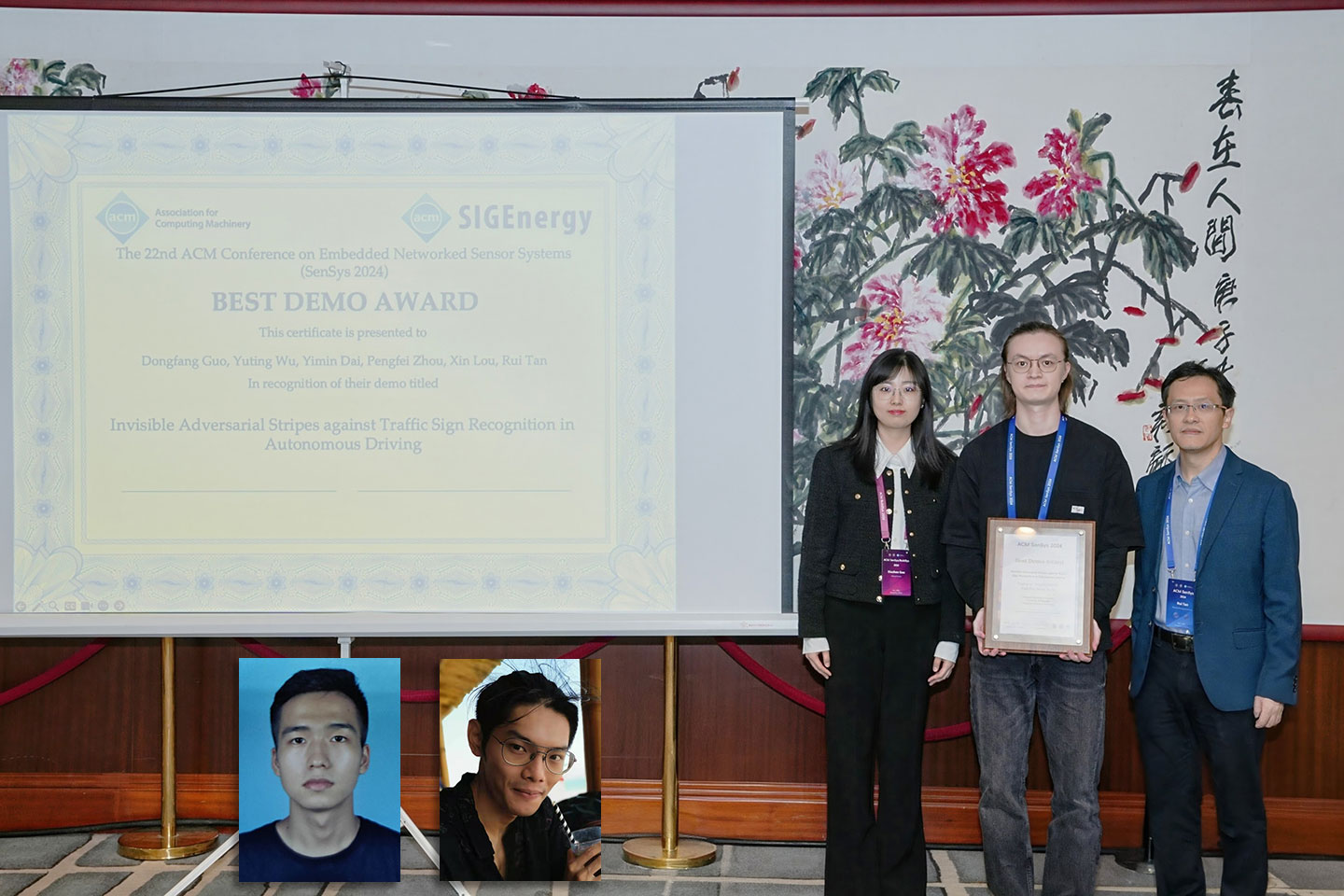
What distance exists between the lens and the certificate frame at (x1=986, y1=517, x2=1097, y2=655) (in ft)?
8.18

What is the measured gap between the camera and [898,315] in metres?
3.27

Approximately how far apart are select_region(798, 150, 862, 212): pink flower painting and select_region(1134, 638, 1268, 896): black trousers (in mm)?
1588

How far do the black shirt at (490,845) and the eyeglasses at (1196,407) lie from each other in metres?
1.99

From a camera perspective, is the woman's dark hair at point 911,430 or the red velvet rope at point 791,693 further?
the red velvet rope at point 791,693

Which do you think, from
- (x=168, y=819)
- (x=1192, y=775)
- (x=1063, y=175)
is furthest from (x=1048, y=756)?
(x=168, y=819)

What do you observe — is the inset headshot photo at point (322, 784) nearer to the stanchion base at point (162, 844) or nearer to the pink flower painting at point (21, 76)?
the stanchion base at point (162, 844)

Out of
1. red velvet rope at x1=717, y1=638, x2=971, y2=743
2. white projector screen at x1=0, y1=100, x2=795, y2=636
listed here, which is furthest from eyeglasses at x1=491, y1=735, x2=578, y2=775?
red velvet rope at x1=717, y1=638, x2=971, y2=743

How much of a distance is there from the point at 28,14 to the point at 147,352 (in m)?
1.38

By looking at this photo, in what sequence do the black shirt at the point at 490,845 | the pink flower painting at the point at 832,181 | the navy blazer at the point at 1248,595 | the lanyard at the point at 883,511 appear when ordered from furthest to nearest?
the pink flower painting at the point at 832,181 → the black shirt at the point at 490,845 → the lanyard at the point at 883,511 → the navy blazer at the point at 1248,595

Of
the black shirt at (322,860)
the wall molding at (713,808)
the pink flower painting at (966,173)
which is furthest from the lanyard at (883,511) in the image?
the black shirt at (322,860)

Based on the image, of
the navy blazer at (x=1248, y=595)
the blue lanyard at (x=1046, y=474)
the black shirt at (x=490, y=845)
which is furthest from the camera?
the black shirt at (x=490, y=845)

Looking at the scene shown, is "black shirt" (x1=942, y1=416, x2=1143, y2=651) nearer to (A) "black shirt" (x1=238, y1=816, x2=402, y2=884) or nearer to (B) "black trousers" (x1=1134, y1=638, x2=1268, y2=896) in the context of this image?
(B) "black trousers" (x1=1134, y1=638, x2=1268, y2=896)

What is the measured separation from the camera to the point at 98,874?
3072mm

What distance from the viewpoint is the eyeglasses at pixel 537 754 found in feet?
9.66
